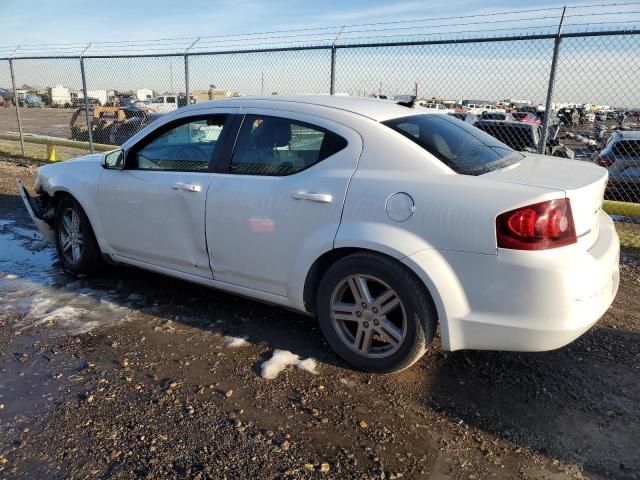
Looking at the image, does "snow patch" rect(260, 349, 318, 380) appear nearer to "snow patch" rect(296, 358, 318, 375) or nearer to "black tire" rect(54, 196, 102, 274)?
"snow patch" rect(296, 358, 318, 375)

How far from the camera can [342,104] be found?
356 cm

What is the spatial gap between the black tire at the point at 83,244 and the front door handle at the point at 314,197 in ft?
7.69

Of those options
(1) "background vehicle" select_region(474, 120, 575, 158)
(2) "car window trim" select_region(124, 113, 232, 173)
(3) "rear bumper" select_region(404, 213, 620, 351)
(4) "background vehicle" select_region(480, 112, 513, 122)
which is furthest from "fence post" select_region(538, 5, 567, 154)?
(4) "background vehicle" select_region(480, 112, 513, 122)

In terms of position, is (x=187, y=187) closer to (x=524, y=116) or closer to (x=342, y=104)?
(x=342, y=104)

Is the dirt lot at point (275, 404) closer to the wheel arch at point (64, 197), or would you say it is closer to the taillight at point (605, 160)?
the wheel arch at point (64, 197)

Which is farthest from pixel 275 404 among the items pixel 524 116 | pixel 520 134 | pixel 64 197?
pixel 524 116

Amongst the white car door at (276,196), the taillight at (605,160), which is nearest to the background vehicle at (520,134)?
the taillight at (605,160)

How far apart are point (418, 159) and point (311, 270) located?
0.94 metres

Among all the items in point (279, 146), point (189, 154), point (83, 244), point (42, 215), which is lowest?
point (83, 244)

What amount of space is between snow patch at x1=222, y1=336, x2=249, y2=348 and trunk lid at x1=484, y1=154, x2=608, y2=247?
1.94 metres

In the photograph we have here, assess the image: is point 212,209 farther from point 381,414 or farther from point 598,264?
point 598,264

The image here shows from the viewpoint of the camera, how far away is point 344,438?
2676 mm

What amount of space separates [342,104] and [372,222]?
0.99 meters

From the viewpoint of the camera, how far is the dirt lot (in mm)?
2500
